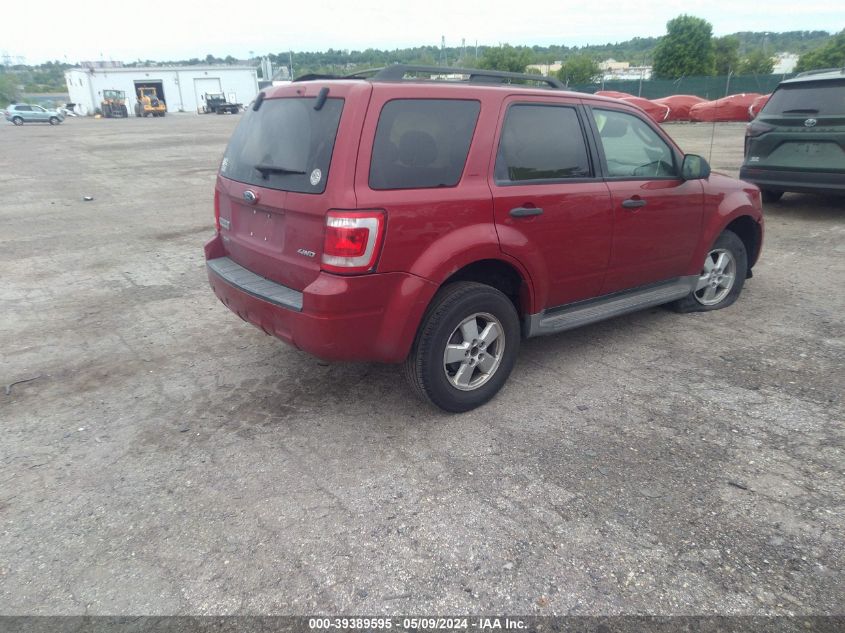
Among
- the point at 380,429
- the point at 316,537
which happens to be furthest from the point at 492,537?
the point at 380,429

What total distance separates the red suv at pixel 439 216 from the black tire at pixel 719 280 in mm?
862

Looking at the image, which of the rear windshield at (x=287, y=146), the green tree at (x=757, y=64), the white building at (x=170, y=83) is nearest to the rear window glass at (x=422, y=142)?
the rear windshield at (x=287, y=146)

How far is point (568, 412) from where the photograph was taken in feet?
12.4

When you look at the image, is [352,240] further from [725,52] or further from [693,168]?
[725,52]

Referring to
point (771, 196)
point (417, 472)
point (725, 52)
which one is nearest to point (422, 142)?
point (417, 472)

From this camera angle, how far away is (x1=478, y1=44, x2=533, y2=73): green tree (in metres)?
64.6

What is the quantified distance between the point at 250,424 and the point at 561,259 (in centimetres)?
220

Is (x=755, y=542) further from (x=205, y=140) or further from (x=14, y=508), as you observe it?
(x=205, y=140)

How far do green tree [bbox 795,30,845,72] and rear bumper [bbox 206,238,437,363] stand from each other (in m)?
56.7

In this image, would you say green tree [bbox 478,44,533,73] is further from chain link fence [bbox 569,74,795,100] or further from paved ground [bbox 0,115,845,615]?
paved ground [bbox 0,115,845,615]

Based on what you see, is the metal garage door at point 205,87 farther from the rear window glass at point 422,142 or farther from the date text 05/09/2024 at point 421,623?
the date text 05/09/2024 at point 421,623

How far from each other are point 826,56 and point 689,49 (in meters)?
13.9

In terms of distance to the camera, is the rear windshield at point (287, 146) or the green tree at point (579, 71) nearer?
the rear windshield at point (287, 146)

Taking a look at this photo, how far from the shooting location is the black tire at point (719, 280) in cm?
528
